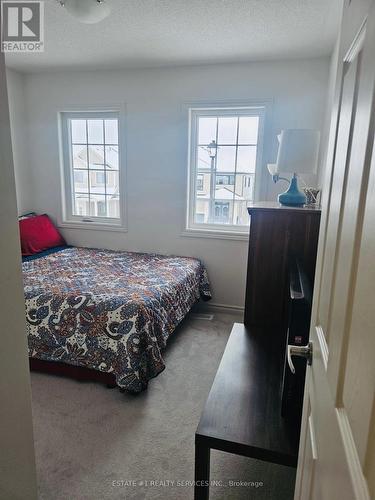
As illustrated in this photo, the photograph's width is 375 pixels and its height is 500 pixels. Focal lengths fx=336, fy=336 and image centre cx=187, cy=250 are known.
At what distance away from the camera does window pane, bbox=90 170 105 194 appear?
3.99 m

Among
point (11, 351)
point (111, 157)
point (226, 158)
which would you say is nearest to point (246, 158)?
point (226, 158)

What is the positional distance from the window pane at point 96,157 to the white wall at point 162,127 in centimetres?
39

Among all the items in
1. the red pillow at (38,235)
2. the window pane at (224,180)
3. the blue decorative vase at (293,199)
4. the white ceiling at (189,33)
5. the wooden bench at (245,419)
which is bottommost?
the wooden bench at (245,419)

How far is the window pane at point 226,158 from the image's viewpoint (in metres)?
3.53

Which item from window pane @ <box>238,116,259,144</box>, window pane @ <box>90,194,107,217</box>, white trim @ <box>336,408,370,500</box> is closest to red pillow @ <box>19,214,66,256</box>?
window pane @ <box>90,194,107,217</box>

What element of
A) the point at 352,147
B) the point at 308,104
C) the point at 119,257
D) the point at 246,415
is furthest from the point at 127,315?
the point at 308,104

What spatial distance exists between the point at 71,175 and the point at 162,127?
1.30 metres

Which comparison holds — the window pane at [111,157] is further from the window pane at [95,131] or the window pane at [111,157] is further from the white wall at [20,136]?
the white wall at [20,136]

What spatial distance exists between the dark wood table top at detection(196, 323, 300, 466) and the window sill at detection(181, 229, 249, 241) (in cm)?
169

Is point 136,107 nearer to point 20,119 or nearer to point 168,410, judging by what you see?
point 20,119

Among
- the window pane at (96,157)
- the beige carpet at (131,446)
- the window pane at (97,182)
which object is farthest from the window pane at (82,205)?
the beige carpet at (131,446)

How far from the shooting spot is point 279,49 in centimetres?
292

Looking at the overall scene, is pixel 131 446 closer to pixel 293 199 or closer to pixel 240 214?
pixel 293 199

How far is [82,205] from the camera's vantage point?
4152mm
